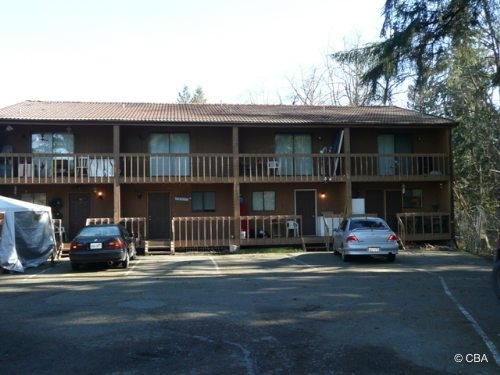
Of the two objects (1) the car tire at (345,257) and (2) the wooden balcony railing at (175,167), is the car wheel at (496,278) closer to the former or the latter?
(1) the car tire at (345,257)

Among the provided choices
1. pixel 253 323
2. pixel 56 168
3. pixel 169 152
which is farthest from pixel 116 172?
pixel 253 323

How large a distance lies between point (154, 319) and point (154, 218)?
15.2 metres

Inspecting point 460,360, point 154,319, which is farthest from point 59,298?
point 460,360

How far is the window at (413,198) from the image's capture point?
80.6 ft

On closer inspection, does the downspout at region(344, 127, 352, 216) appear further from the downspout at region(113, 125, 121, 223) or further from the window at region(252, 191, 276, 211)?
the downspout at region(113, 125, 121, 223)

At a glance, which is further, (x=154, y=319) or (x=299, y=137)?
(x=299, y=137)

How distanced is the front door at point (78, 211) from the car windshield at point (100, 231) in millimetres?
6989

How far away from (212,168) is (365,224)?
8666mm

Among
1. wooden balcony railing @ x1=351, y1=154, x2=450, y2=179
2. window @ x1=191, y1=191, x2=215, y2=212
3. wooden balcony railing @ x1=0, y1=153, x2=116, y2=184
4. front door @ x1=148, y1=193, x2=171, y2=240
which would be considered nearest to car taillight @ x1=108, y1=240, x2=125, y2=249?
wooden balcony railing @ x1=0, y1=153, x2=116, y2=184

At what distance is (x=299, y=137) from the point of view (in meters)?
24.0

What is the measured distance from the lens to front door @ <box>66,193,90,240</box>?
888 inches

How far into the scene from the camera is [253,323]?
25.8 ft

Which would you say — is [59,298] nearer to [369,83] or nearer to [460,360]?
[460,360]

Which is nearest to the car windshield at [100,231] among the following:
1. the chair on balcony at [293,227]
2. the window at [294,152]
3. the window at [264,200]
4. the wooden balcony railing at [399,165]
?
the chair on balcony at [293,227]
